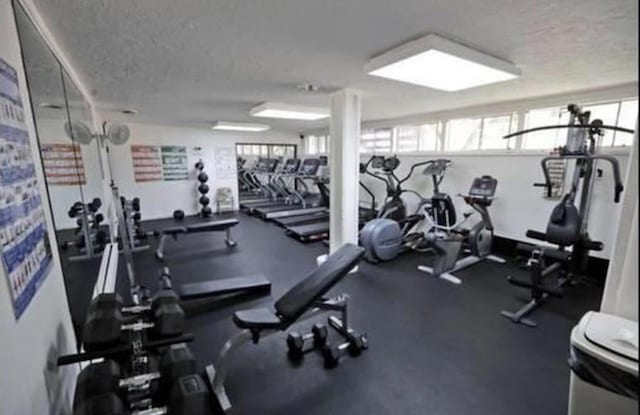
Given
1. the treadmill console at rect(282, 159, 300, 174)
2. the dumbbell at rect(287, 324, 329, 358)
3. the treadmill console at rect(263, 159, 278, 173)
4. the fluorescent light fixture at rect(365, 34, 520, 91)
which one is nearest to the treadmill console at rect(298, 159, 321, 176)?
the treadmill console at rect(282, 159, 300, 174)

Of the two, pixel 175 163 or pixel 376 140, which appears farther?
pixel 175 163

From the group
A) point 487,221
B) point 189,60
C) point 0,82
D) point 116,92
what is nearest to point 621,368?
point 0,82

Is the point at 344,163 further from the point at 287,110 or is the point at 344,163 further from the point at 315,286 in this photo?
the point at 315,286

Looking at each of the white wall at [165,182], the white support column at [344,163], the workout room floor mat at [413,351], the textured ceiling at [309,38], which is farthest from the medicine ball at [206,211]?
the white support column at [344,163]

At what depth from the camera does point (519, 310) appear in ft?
9.88

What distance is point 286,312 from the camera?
1.97 metres

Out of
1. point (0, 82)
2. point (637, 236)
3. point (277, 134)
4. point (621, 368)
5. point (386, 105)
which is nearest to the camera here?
point (637, 236)

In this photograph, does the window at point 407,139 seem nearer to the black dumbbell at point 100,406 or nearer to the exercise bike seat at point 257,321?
the exercise bike seat at point 257,321

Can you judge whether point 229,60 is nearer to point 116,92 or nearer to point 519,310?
point 116,92

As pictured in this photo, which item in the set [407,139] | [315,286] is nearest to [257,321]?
[315,286]

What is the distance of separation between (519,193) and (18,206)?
5.20m

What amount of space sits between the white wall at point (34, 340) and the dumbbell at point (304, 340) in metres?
1.36

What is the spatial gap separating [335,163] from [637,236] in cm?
345

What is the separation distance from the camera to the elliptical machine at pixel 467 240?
150 inches
